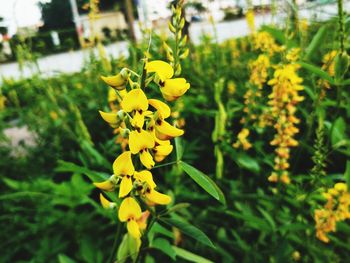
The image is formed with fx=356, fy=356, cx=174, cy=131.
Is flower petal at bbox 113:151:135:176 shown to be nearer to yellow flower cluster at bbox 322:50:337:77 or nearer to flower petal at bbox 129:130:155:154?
flower petal at bbox 129:130:155:154

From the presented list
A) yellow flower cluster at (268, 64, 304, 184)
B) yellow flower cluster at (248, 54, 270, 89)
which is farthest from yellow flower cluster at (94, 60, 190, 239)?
yellow flower cluster at (248, 54, 270, 89)

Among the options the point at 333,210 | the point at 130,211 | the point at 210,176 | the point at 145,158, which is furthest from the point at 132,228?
the point at 210,176

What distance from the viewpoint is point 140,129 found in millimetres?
632

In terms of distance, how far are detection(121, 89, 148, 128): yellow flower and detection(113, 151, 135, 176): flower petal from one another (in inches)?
2.4

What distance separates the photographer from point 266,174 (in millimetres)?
1729

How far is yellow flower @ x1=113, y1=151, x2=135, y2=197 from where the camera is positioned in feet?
2.11

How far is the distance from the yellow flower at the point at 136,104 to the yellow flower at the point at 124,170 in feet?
0.22

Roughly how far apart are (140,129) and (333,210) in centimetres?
86

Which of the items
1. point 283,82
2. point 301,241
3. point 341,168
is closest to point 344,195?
point 301,241

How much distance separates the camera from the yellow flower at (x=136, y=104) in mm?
603

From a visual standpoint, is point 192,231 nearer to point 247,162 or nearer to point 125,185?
point 125,185

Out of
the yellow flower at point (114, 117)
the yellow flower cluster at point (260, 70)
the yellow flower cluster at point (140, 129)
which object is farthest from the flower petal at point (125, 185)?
the yellow flower cluster at point (260, 70)

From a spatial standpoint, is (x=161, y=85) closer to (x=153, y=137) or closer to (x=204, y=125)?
(x=153, y=137)

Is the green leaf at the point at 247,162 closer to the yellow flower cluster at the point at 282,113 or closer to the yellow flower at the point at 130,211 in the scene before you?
the yellow flower cluster at the point at 282,113
